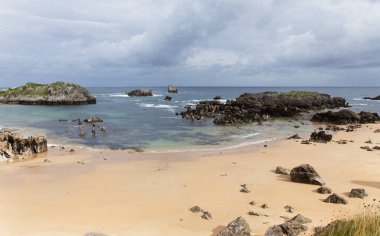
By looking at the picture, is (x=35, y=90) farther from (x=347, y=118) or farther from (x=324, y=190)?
(x=324, y=190)

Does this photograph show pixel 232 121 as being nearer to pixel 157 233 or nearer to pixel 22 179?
pixel 22 179

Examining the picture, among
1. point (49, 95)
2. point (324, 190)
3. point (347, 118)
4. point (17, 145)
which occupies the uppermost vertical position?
point (49, 95)

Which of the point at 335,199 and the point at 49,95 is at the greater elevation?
the point at 49,95

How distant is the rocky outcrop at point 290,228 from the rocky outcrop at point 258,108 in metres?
43.1

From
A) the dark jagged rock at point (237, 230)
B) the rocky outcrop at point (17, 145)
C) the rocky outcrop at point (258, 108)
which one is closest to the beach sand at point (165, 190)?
the dark jagged rock at point (237, 230)

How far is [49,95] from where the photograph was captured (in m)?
106

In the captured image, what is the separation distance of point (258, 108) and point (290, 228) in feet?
201

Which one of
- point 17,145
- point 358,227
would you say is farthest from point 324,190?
point 17,145

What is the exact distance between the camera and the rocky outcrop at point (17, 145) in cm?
3116

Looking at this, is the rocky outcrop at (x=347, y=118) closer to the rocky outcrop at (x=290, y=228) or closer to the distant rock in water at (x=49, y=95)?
the rocky outcrop at (x=290, y=228)

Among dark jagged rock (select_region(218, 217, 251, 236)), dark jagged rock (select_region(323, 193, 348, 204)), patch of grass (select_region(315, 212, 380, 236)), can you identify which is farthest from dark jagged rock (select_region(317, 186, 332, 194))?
patch of grass (select_region(315, 212, 380, 236))

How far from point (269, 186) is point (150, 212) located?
27.6ft

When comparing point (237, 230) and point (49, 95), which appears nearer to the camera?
point (237, 230)

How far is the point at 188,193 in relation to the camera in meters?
20.5
